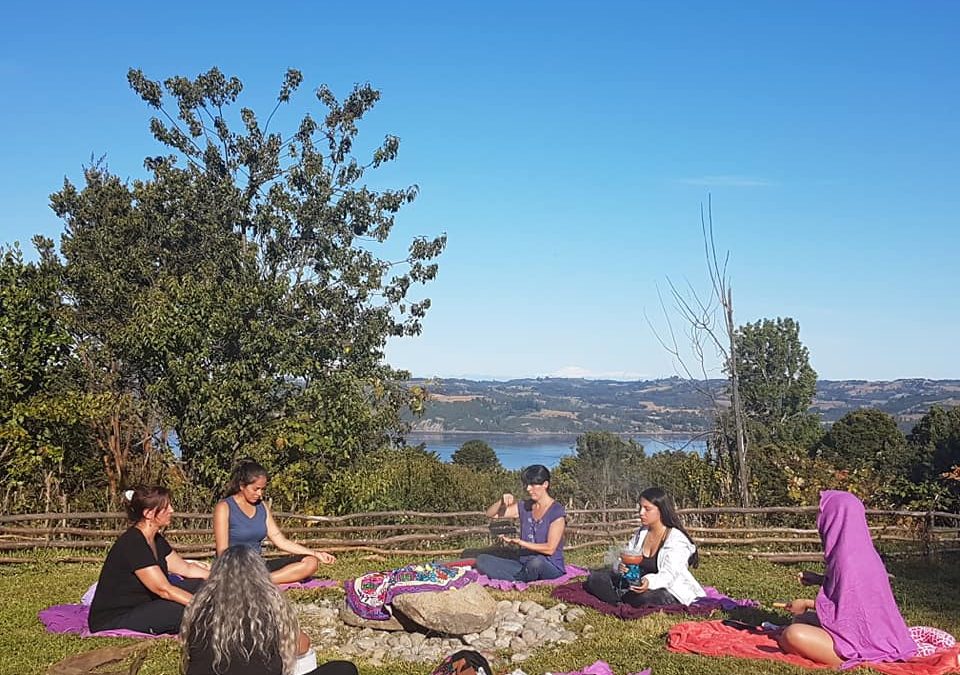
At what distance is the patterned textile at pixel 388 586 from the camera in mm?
6484

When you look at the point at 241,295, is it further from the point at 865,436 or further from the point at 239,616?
the point at 865,436

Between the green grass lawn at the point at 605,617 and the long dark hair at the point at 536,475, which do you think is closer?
the green grass lawn at the point at 605,617

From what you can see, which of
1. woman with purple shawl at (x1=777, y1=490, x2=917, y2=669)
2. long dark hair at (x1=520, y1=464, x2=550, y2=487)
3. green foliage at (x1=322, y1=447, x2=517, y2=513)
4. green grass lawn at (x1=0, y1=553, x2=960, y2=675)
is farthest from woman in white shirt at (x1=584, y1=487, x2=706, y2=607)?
green foliage at (x1=322, y1=447, x2=517, y2=513)

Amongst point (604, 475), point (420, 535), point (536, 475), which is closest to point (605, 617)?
point (536, 475)

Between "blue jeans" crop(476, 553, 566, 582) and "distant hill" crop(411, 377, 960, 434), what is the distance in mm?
6792

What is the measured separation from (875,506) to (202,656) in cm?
1133

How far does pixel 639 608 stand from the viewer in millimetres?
6684

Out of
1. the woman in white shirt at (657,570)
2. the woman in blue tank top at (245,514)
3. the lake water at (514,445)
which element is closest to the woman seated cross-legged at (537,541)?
the woman in white shirt at (657,570)

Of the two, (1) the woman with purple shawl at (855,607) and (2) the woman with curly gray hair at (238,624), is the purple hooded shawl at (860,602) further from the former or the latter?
(2) the woman with curly gray hair at (238,624)

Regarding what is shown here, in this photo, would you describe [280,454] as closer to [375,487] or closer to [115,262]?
[375,487]

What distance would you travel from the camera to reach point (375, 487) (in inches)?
437

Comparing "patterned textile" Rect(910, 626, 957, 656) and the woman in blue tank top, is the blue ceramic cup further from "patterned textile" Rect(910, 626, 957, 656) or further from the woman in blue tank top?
the woman in blue tank top

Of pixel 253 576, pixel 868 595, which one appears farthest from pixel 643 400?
pixel 253 576

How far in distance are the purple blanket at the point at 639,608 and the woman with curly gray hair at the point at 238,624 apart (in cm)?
388
